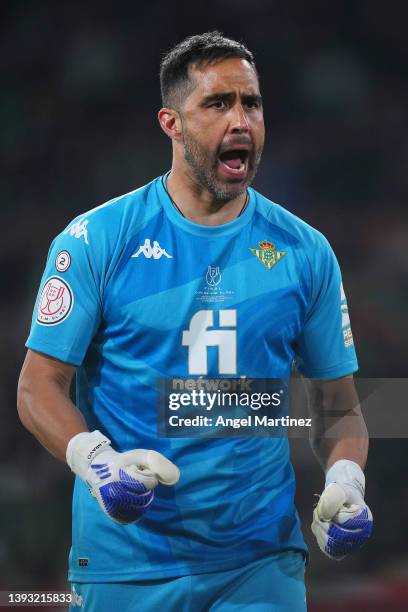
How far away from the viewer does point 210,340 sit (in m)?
2.66

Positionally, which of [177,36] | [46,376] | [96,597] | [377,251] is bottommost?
[96,597]

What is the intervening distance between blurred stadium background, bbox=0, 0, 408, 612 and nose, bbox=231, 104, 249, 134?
2859mm

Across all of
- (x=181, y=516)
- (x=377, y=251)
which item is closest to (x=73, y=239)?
(x=181, y=516)

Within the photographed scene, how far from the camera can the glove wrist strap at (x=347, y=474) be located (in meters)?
2.66

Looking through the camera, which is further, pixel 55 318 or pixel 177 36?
pixel 177 36

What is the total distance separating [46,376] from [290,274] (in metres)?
0.70

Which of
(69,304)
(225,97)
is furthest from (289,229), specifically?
(69,304)

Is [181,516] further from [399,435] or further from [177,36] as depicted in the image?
[177,36]

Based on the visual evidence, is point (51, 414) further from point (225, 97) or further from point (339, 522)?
point (225, 97)

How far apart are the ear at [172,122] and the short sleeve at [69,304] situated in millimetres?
426

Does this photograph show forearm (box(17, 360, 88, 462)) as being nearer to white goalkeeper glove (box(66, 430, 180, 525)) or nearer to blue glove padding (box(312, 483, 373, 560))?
white goalkeeper glove (box(66, 430, 180, 525))

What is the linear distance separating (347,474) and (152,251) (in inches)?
30.1

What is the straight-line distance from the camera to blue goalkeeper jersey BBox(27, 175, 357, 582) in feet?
8.57

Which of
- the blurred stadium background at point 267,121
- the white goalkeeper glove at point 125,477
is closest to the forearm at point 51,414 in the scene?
the white goalkeeper glove at point 125,477
